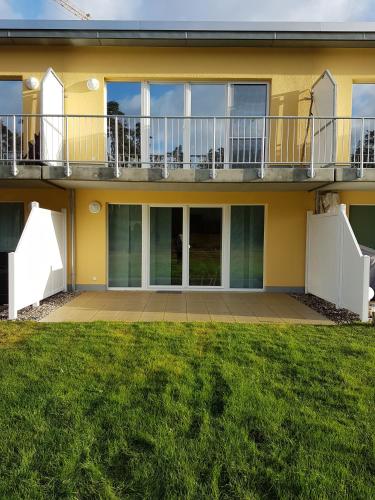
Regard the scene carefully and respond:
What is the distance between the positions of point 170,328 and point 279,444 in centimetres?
326

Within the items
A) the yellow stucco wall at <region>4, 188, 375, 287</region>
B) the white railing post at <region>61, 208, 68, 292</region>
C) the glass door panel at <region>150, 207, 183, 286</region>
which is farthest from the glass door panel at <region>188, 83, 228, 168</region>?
the white railing post at <region>61, 208, 68, 292</region>

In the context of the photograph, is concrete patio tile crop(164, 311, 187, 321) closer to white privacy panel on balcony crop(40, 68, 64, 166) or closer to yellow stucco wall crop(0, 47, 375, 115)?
white privacy panel on balcony crop(40, 68, 64, 166)

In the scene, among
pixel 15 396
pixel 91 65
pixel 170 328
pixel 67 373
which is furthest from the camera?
pixel 91 65

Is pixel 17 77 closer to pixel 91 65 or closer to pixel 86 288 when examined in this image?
pixel 91 65

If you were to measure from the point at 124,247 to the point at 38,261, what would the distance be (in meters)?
2.60

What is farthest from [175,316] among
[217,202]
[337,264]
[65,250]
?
[65,250]

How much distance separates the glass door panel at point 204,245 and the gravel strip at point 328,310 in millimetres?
2059

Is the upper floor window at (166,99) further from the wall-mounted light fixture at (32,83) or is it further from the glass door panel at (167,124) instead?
the wall-mounted light fixture at (32,83)

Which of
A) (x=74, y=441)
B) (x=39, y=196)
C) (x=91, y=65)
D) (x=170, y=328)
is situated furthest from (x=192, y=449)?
(x=91, y=65)

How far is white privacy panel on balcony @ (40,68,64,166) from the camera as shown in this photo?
8086 mm

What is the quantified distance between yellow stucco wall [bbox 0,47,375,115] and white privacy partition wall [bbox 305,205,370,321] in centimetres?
304

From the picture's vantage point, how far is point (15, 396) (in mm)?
3727

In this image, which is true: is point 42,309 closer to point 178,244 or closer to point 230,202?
point 178,244

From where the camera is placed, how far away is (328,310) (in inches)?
300
